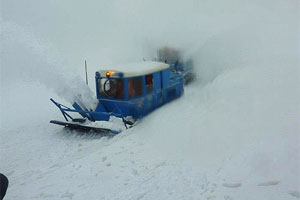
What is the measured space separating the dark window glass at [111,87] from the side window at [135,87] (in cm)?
27

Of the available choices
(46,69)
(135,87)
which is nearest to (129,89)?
(135,87)

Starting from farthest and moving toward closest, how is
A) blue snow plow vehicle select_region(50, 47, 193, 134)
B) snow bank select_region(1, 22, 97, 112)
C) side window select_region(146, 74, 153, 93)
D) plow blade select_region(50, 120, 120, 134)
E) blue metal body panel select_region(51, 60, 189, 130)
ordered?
side window select_region(146, 74, 153, 93) < snow bank select_region(1, 22, 97, 112) < blue metal body panel select_region(51, 60, 189, 130) < blue snow plow vehicle select_region(50, 47, 193, 134) < plow blade select_region(50, 120, 120, 134)

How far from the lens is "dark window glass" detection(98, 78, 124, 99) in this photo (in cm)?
1084

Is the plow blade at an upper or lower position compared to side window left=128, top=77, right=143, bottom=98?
lower

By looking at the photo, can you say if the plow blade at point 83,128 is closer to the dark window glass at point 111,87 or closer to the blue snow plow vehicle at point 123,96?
the blue snow plow vehicle at point 123,96

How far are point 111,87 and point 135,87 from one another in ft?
2.81

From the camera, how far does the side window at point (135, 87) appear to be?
1079 centimetres

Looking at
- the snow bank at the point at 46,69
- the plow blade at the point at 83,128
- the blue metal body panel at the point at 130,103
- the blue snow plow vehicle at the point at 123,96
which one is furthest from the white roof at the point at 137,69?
the plow blade at the point at 83,128

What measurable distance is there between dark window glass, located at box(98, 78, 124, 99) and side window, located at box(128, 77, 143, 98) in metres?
0.27

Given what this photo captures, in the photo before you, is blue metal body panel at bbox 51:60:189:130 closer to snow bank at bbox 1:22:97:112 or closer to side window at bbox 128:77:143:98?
side window at bbox 128:77:143:98

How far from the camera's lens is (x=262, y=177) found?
233 inches

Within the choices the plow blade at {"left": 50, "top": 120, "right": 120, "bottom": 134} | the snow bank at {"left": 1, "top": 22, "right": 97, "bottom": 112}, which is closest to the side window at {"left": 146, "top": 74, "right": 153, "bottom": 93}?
the snow bank at {"left": 1, "top": 22, "right": 97, "bottom": 112}

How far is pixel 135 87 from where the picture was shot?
10938mm

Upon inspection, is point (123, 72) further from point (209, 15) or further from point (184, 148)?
point (209, 15)
